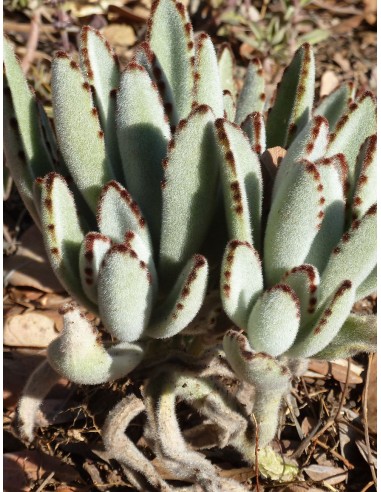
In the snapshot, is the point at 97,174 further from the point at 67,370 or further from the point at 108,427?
the point at 108,427

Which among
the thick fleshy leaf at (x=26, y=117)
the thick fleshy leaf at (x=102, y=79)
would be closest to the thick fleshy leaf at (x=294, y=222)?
the thick fleshy leaf at (x=102, y=79)

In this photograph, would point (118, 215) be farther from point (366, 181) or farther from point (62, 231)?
point (366, 181)

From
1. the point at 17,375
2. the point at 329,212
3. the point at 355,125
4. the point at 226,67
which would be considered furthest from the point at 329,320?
the point at 17,375

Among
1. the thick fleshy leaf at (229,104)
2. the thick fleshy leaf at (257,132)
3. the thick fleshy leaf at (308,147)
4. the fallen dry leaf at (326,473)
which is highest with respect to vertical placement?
the thick fleshy leaf at (308,147)

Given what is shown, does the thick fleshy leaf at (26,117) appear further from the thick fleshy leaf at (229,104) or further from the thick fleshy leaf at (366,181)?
the thick fleshy leaf at (366,181)

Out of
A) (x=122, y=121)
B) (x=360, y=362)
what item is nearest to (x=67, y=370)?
(x=122, y=121)

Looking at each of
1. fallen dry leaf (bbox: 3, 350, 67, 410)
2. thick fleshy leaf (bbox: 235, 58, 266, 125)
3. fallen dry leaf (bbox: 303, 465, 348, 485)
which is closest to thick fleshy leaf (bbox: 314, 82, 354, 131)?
thick fleshy leaf (bbox: 235, 58, 266, 125)
